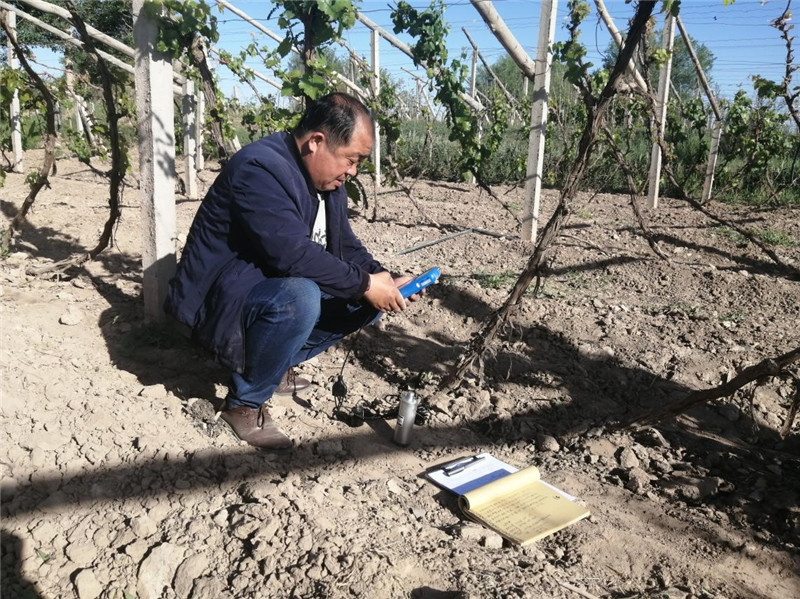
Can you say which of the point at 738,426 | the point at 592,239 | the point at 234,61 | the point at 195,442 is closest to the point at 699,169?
the point at 592,239

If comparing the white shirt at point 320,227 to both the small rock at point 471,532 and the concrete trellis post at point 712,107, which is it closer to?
the small rock at point 471,532

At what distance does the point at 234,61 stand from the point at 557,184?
6.86 meters

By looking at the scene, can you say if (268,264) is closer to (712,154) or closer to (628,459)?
(628,459)

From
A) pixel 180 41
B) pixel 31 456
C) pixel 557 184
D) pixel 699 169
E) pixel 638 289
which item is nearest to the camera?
pixel 31 456

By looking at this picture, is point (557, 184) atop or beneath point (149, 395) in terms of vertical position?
atop

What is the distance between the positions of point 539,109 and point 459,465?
161 inches

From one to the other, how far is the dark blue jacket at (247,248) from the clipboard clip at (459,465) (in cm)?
77

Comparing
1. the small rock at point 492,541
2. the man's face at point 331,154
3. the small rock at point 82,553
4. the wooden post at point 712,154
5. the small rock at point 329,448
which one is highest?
the wooden post at point 712,154

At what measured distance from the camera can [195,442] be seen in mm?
2531

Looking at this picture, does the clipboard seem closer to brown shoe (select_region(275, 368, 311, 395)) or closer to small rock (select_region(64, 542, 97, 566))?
brown shoe (select_region(275, 368, 311, 395))

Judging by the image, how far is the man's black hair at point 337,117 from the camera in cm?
242

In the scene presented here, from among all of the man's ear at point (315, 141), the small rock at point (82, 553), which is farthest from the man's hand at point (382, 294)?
the small rock at point (82, 553)

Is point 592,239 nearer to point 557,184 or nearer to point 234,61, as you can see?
point 234,61

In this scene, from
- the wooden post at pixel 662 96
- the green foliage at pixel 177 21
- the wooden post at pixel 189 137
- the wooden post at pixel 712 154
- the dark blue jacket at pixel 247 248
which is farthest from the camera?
the wooden post at pixel 712 154
